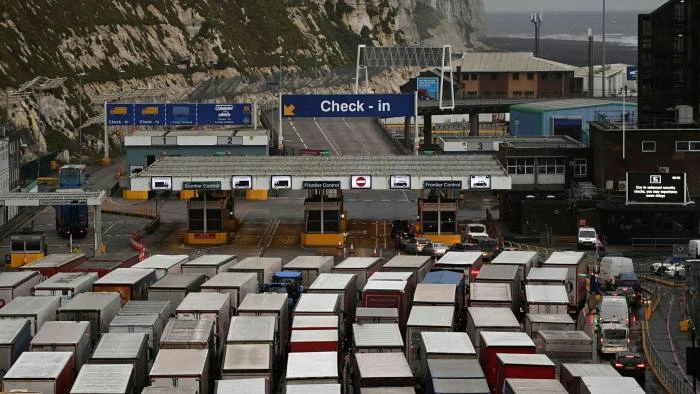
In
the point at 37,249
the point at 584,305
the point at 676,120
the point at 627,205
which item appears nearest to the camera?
the point at 584,305

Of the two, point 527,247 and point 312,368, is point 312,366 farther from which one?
point 527,247

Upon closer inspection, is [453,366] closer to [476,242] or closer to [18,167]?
[476,242]

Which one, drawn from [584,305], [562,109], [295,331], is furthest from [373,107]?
[295,331]

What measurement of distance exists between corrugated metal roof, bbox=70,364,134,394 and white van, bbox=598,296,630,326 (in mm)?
16436

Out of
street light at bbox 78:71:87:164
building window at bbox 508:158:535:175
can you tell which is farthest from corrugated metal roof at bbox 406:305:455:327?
street light at bbox 78:71:87:164

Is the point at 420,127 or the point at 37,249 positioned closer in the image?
the point at 37,249

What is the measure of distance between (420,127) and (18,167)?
49.9m

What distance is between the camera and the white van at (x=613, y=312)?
46312 mm

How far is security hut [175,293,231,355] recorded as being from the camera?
1652 inches

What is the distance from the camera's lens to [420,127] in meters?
126

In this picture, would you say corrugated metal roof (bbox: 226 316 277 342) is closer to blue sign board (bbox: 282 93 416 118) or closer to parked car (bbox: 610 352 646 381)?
parked car (bbox: 610 352 646 381)

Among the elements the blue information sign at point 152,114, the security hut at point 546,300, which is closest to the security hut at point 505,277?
the security hut at point 546,300

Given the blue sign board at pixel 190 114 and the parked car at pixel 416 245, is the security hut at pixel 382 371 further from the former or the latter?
the blue sign board at pixel 190 114

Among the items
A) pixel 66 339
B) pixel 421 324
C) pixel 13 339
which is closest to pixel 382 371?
pixel 421 324
